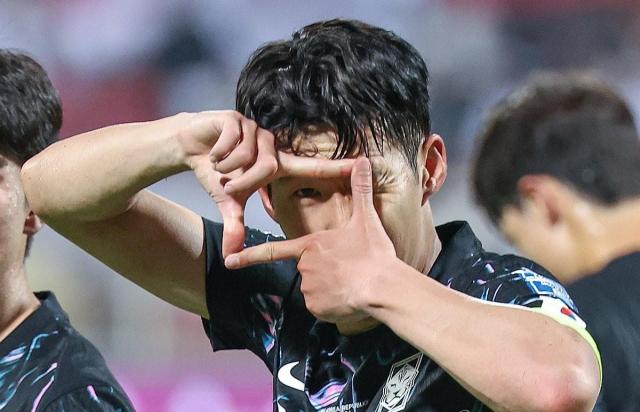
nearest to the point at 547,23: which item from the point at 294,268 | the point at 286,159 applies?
the point at 294,268

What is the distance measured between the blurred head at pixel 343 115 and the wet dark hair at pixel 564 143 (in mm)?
915

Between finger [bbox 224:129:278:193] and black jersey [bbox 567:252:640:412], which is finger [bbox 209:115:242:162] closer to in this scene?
finger [bbox 224:129:278:193]

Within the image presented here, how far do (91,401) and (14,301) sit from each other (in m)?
0.30

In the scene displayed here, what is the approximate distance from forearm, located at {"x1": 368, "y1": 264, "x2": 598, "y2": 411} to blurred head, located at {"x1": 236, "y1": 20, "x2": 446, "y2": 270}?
146 mm

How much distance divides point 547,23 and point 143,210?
2239 millimetres

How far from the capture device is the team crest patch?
4.43 feet

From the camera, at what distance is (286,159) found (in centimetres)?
132

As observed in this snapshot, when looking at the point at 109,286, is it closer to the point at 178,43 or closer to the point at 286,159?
the point at 178,43

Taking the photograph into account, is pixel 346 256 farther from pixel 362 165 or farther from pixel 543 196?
pixel 543 196

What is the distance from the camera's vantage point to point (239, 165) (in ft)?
4.29

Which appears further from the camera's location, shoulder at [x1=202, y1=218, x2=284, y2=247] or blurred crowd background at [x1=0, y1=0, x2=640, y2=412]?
blurred crowd background at [x1=0, y1=0, x2=640, y2=412]

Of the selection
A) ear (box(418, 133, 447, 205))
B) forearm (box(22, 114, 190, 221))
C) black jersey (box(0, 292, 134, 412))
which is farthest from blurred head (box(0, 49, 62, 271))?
ear (box(418, 133, 447, 205))

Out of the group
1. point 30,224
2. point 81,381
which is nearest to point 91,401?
point 81,381

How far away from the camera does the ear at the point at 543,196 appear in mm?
2311
